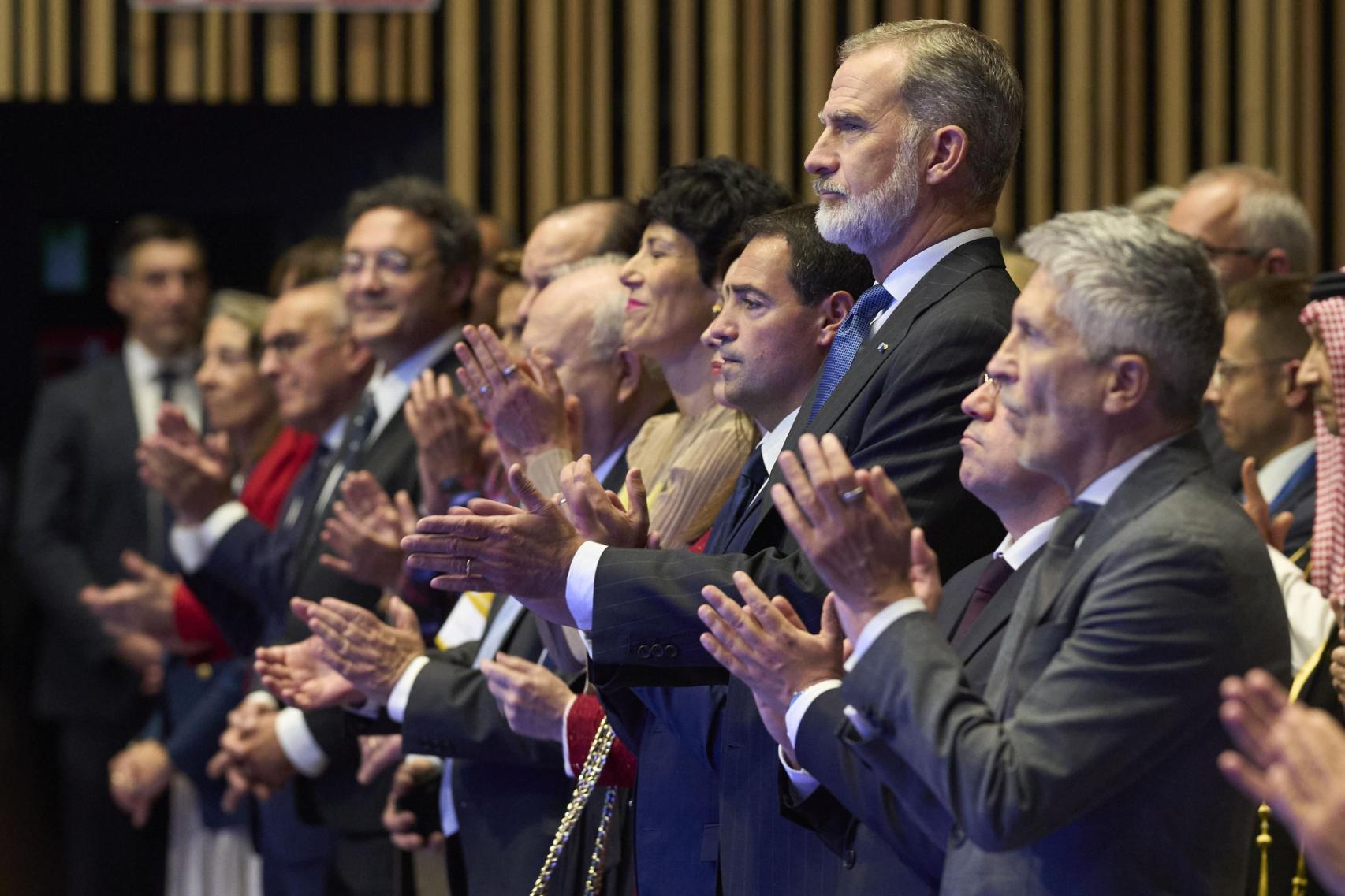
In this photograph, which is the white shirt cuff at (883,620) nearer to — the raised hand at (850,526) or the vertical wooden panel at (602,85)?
the raised hand at (850,526)

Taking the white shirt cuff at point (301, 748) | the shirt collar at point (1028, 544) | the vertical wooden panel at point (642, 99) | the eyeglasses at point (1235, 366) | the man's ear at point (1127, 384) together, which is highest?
the vertical wooden panel at point (642, 99)

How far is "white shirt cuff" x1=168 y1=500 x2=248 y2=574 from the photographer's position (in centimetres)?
462

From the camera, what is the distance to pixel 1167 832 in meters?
1.80

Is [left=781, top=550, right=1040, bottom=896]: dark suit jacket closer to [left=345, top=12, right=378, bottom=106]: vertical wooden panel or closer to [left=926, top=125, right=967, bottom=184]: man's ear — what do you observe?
[left=926, top=125, right=967, bottom=184]: man's ear

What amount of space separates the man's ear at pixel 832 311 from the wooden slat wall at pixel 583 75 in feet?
9.53

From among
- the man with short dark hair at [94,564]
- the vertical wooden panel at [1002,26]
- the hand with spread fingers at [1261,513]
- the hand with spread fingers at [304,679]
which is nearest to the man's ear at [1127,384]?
the hand with spread fingers at [1261,513]

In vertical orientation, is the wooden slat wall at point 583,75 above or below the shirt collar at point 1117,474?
above

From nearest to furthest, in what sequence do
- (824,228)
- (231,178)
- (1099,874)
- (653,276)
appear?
(1099,874)
(824,228)
(653,276)
(231,178)

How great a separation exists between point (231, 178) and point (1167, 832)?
15.8 feet

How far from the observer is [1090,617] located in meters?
1.78

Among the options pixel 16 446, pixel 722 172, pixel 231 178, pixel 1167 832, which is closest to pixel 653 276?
pixel 722 172

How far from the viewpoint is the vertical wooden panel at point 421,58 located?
5672 millimetres

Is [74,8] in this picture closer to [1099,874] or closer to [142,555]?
[142,555]

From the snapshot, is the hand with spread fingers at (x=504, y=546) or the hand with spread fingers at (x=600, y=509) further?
the hand with spread fingers at (x=600, y=509)
